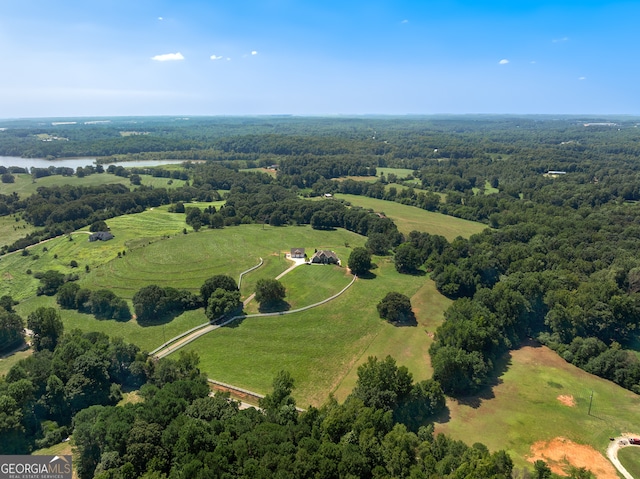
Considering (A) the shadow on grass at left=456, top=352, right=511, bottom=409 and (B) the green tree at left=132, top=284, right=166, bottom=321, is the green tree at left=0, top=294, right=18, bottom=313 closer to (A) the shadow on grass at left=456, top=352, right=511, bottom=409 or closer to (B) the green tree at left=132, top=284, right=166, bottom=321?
(B) the green tree at left=132, top=284, right=166, bottom=321

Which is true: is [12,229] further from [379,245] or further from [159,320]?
[379,245]

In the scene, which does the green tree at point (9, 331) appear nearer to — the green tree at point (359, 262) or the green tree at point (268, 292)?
the green tree at point (268, 292)

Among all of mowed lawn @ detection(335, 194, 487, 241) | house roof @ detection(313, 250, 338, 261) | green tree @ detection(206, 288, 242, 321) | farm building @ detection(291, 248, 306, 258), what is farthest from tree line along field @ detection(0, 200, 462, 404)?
mowed lawn @ detection(335, 194, 487, 241)

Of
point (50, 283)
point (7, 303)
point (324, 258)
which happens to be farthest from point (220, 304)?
point (7, 303)

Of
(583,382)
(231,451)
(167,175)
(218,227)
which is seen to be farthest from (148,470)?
(167,175)

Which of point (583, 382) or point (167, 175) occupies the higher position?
point (167, 175)

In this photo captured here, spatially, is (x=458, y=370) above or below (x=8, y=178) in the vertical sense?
below

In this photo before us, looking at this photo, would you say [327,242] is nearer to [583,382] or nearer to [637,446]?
[583,382]
